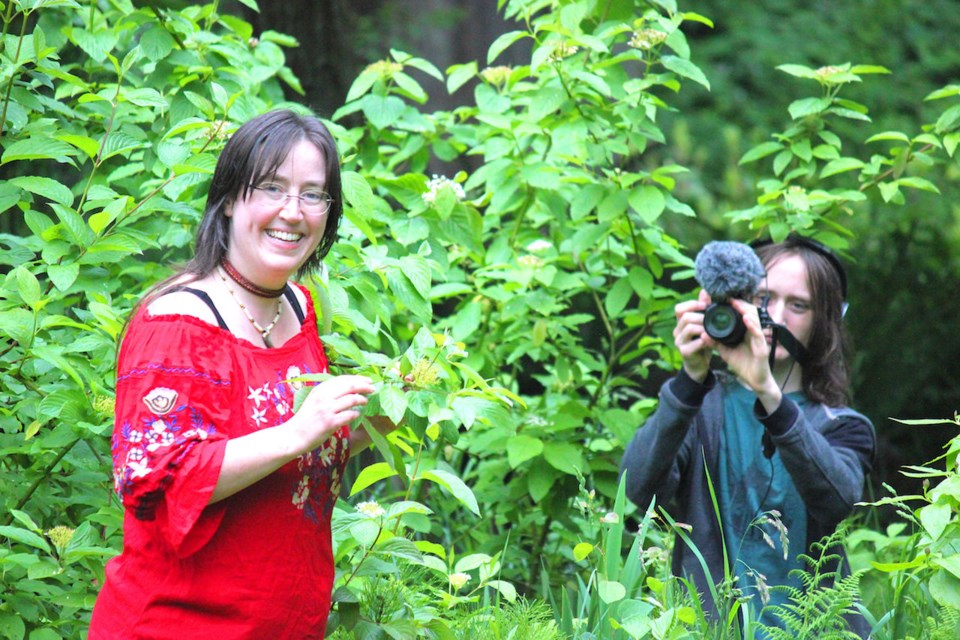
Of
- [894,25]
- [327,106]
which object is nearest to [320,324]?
[327,106]

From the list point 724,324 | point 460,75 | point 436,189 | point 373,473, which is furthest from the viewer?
point 460,75

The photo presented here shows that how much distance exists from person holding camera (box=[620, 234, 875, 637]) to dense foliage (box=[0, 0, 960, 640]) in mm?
162

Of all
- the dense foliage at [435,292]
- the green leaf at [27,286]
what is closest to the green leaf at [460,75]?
the dense foliage at [435,292]

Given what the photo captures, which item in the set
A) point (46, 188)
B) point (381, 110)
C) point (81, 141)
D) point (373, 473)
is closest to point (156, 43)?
point (81, 141)

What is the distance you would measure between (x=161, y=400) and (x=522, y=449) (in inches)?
62.2

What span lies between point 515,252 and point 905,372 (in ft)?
10.1

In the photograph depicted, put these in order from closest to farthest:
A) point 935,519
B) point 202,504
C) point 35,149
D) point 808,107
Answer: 1. point 202,504
2. point 935,519
3. point 35,149
4. point 808,107

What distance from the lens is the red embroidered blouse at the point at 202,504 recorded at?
5.61 ft

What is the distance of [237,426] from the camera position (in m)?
1.80

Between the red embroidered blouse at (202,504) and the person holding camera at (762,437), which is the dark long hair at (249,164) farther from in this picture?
the person holding camera at (762,437)

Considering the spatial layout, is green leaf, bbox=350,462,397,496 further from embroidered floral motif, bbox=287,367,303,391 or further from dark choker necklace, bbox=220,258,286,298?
dark choker necklace, bbox=220,258,286,298

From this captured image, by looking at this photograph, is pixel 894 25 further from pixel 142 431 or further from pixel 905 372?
pixel 142 431

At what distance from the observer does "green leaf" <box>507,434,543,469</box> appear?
10.2 ft

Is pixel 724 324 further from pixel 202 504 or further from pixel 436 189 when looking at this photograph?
pixel 202 504
